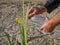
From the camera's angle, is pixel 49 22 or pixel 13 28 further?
pixel 13 28

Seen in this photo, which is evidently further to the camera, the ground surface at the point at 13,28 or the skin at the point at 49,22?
the ground surface at the point at 13,28

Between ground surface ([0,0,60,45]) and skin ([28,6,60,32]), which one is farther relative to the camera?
ground surface ([0,0,60,45])

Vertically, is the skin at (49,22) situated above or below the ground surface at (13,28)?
above

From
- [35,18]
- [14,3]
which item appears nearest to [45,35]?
[35,18]

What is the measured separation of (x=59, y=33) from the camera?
82.8 inches

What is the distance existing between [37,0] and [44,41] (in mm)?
1086

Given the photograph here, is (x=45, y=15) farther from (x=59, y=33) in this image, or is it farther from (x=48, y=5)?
(x=59, y=33)

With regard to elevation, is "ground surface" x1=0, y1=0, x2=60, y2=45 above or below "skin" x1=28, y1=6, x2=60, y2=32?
below

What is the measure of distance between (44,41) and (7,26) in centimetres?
44

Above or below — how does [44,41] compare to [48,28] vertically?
below

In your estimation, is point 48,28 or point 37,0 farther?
point 37,0

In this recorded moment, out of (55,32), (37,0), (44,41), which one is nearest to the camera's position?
(44,41)

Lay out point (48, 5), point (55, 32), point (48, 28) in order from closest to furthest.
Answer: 1. point (48, 28)
2. point (55, 32)
3. point (48, 5)

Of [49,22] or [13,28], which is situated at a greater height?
[49,22]
